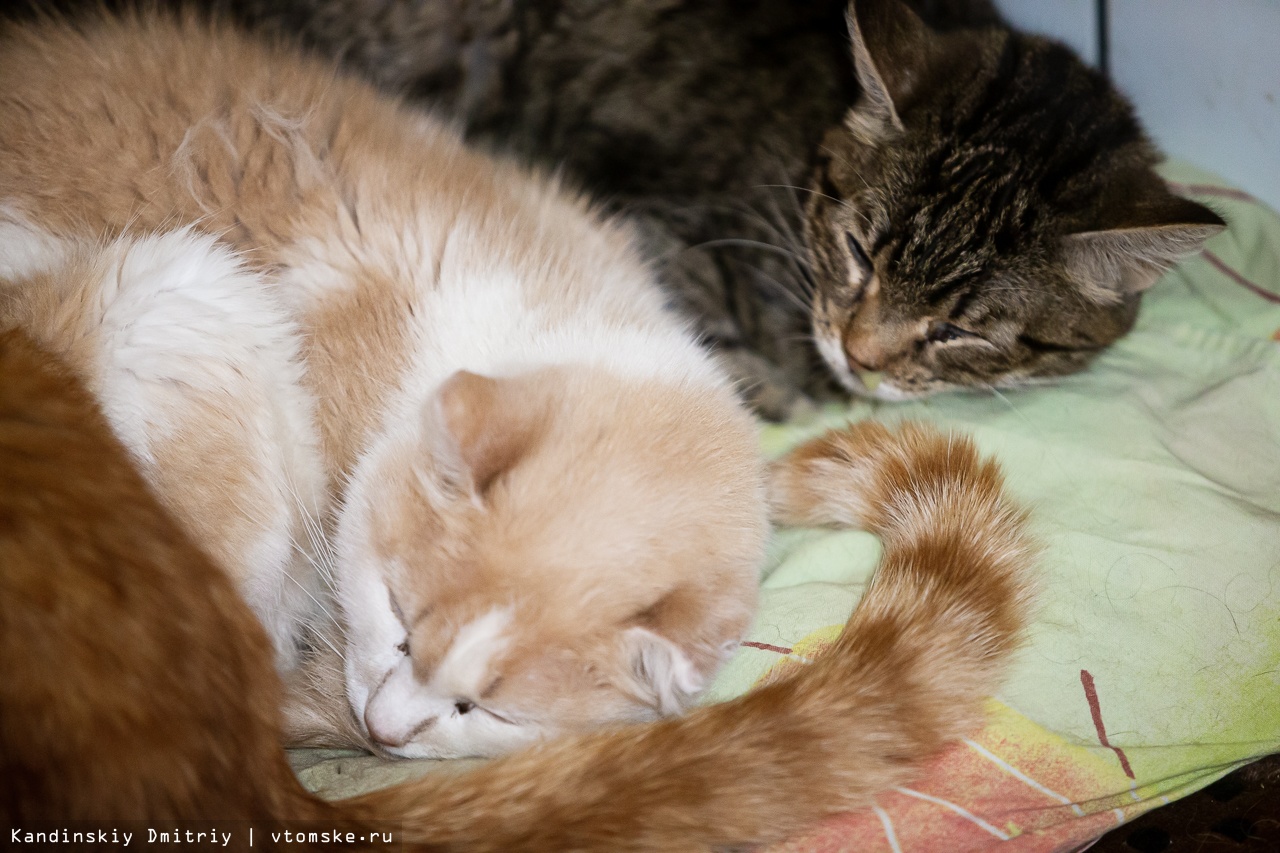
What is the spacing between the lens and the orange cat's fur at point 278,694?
0.99 metres

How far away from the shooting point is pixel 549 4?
7.59ft

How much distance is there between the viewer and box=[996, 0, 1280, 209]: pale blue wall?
7.06ft

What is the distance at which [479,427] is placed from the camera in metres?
1.33

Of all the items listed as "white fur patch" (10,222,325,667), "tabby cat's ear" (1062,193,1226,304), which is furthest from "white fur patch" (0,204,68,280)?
"tabby cat's ear" (1062,193,1226,304)

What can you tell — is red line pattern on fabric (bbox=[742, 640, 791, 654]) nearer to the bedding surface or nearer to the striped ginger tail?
the bedding surface

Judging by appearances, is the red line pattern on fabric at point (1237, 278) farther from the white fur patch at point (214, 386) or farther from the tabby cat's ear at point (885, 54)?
the white fur patch at point (214, 386)

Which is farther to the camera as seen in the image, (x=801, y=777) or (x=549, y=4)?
(x=549, y=4)

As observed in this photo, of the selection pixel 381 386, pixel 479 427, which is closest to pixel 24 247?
pixel 381 386

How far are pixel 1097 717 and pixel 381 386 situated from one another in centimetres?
128

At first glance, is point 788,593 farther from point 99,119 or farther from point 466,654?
point 99,119

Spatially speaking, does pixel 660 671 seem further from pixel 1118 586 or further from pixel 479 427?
pixel 1118 586

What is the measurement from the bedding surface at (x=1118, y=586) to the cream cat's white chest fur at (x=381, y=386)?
23 cm

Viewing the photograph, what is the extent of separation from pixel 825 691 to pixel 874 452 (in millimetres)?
504

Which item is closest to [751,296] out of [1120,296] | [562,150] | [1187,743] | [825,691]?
[562,150]
